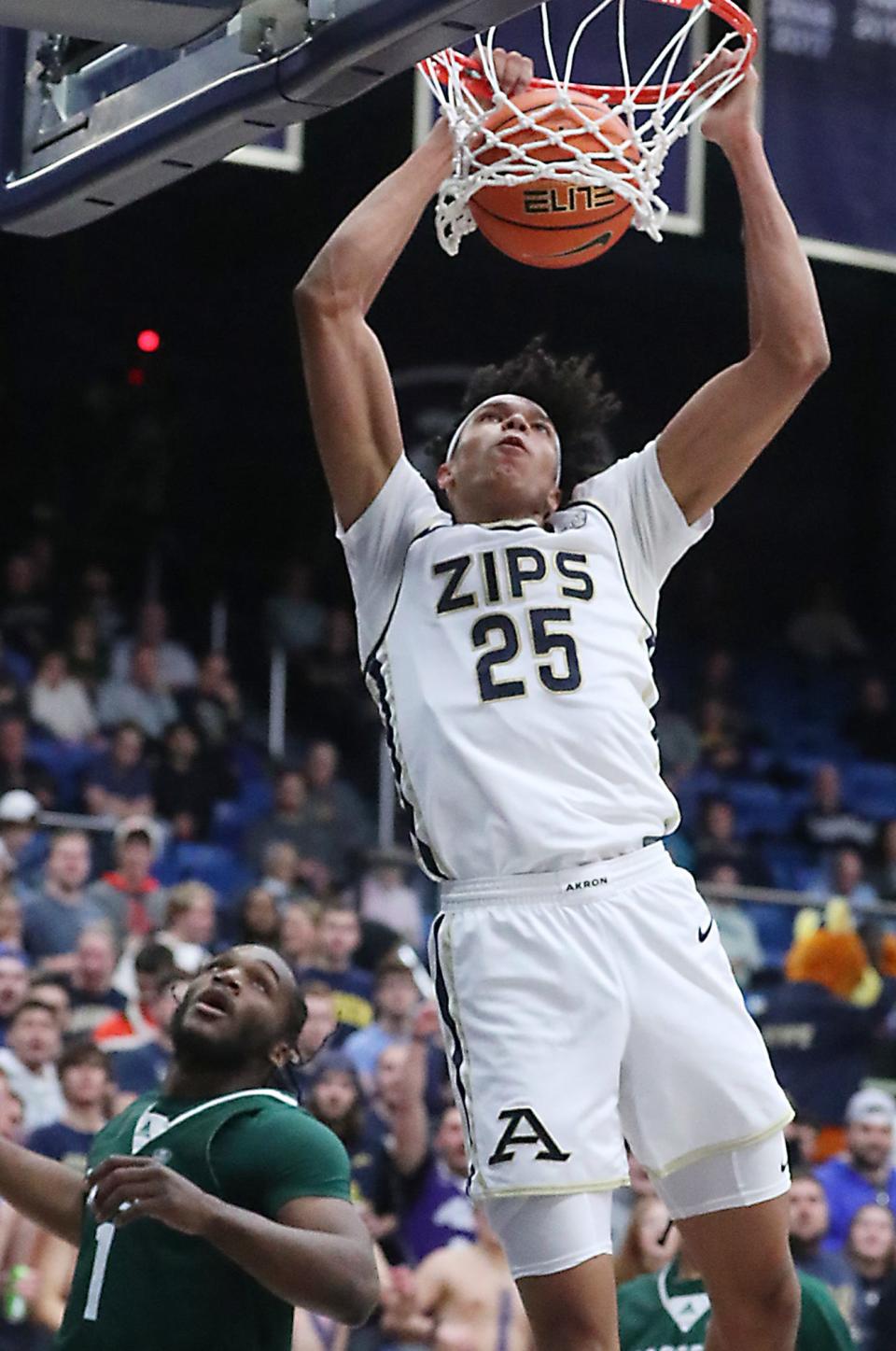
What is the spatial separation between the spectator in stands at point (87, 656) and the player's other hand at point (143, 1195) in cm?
883

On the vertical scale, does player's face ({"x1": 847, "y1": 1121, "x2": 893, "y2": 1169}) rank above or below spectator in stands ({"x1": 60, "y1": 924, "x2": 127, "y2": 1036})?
below

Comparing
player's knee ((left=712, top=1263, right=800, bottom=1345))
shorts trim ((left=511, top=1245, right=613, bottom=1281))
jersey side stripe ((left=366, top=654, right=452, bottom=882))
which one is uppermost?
jersey side stripe ((left=366, top=654, right=452, bottom=882))

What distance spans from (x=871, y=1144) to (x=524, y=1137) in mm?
6115

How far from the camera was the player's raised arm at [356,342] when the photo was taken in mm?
4070

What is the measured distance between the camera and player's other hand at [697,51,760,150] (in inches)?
166

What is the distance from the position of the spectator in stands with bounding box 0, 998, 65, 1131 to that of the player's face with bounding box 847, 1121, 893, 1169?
348 centimetres

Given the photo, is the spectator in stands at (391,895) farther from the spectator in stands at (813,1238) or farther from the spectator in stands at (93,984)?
the spectator in stands at (813,1238)

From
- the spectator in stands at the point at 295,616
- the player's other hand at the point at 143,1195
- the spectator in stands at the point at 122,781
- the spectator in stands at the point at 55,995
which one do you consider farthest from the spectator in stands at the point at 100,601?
the player's other hand at the point at 143,1195

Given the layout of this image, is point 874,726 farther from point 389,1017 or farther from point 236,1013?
point 236,1013

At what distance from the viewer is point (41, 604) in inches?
513

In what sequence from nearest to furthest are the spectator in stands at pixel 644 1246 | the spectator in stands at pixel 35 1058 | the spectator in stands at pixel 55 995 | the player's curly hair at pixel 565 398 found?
1. the player's curly hair at pixel 565 398
2. the spectator in stands at pixel 644 1246
3. the spectator in stands at pixel 35 1058
4. the spectator in stands at pixel 55 995

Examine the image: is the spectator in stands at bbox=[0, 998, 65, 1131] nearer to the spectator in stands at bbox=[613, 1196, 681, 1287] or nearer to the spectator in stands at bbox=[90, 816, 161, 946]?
the spectator in stands at bbox=[90, 816, 161, 946]

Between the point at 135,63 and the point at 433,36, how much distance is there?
2.78 ft

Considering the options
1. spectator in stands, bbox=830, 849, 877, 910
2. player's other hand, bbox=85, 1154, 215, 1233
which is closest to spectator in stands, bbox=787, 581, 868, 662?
spectator in stands, bbox=830, 849, 877, 910
